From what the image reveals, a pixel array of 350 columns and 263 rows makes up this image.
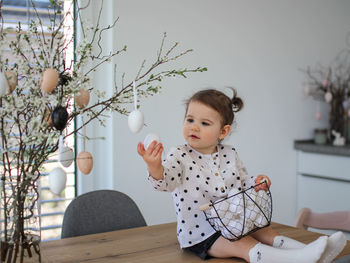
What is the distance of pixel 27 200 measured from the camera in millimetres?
945

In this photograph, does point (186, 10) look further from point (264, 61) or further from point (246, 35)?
Answer: point (264, 61)

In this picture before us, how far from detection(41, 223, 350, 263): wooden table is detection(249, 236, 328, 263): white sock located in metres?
0.07

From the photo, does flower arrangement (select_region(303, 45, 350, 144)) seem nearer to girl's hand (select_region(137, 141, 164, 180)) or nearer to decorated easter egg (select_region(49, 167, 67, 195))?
girl's hand (select_region(137, 141, 164, 180))

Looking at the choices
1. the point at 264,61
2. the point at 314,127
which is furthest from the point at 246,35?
the point at 314,127

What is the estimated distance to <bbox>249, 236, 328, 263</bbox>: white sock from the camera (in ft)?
3.55

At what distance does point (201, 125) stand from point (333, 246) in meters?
0.48

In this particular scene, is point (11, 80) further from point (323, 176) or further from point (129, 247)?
point (323, 176)

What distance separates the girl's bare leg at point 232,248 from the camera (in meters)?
1.18

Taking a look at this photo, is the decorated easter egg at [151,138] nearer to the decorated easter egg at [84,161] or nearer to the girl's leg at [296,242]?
the decorated easter egg at [84,161]

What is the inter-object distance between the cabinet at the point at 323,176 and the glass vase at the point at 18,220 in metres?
2.34

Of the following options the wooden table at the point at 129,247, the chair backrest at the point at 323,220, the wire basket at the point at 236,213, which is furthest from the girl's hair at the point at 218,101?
the chair backrest at the point at 323,220

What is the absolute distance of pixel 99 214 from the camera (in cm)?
160

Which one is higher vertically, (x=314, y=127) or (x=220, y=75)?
(x=220, y=75)

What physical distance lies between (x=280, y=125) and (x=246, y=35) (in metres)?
0.65
